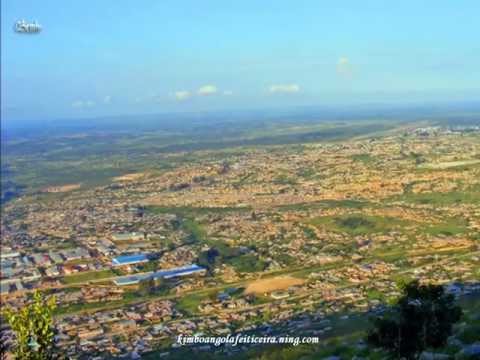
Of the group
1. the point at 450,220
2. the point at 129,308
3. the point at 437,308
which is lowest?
the point at 129,308

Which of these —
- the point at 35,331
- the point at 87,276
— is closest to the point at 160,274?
the point at 87,276

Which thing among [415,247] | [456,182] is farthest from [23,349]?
[456,182]

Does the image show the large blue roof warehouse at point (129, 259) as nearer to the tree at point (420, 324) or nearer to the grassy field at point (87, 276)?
the grassy field at point (87, 276)

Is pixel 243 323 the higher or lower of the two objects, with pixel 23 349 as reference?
lower

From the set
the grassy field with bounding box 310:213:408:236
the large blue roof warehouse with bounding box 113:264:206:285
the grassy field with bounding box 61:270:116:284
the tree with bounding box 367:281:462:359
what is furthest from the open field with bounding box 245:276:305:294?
the tree with bounding box 367:281:462:359

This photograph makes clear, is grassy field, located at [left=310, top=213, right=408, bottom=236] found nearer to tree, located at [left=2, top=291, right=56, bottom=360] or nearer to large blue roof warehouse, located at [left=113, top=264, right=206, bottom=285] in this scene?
large blue roof warehouse, located at [left=113, top=264, right=206, bottom=285]

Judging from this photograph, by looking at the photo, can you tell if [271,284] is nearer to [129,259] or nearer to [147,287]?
[147,287]

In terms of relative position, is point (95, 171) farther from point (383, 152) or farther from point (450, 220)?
point (450, 220)
